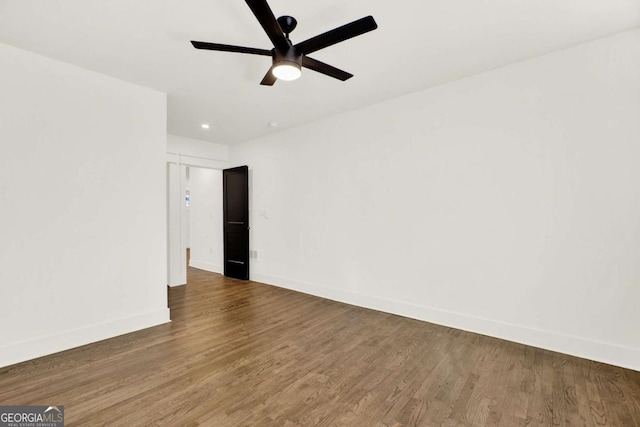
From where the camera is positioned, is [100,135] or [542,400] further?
[100,135]

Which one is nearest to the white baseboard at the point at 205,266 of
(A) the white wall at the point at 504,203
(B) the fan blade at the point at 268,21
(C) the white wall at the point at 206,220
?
(C) the white wall at the point at 206,220

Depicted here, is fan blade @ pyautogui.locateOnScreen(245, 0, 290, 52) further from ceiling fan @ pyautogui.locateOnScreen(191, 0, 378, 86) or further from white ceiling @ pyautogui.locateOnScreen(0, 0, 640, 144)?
white ceiling @ pyautogui.locateOnScreen(0, 0, 640, 144)

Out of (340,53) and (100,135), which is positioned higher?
(340,53)

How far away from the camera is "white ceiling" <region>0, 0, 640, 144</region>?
82.8 inches

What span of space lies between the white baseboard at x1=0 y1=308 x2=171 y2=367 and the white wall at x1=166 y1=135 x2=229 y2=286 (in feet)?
6.35

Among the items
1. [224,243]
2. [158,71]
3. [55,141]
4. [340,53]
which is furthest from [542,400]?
[224,243]

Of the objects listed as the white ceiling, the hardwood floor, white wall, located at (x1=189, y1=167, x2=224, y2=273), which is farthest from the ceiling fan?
white wall, located at (x1=189, y1=167, x2=224, y2=273)

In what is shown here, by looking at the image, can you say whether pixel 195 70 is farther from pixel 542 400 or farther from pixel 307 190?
pixel 542 400

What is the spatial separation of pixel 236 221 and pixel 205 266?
1687 mm

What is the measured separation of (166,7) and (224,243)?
4564 mm

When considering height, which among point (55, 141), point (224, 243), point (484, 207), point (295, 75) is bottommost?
point (224, 243)

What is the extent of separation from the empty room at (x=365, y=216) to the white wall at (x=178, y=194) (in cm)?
151

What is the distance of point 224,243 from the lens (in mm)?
6031

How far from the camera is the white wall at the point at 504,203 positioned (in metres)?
2.47
